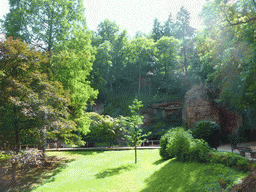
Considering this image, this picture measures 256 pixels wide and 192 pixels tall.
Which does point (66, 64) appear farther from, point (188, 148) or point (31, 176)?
point (188, 148)

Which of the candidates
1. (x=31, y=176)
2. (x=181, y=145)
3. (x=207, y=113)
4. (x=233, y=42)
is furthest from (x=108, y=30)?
(x=181, y=145)

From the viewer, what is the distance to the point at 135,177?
11.0 meters

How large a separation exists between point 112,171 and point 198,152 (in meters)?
6.30

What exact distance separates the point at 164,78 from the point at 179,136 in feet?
96.2

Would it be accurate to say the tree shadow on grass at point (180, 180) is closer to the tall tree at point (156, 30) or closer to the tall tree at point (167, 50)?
the tall tree at point (167, 50)

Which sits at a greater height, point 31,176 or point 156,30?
point 156,30

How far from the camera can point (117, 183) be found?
402 inches

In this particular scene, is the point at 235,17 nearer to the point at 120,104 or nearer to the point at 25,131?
the point at 25,131

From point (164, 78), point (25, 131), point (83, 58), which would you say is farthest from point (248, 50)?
point (164, 78)

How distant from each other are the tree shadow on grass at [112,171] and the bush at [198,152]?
5.09 meters

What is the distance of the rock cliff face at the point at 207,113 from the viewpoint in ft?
72.4

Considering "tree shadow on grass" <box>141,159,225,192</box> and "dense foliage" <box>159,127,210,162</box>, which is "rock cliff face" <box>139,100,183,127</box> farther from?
"tree shadow on grass" <box>141,159,225,192</box>

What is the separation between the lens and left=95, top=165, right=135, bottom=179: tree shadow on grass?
11858 millimetres

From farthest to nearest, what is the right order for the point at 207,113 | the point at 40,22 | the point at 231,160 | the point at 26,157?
1. the point at 207,113
2. the point at 40,22
3. the point at 26,157
4. the point at 231,160
